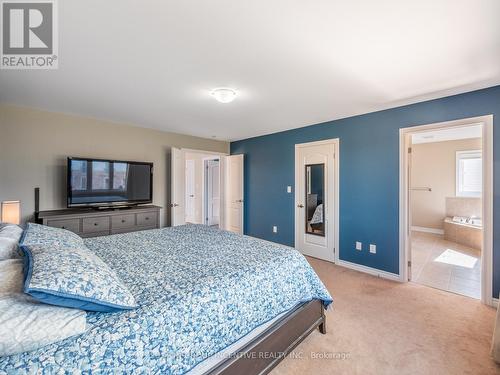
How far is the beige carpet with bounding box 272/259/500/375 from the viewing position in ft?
5.59

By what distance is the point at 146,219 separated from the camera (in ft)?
12.6

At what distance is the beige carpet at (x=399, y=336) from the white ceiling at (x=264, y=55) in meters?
2.36

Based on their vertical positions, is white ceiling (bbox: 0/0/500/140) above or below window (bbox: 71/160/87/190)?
above

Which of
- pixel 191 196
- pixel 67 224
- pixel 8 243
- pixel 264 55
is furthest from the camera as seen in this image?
pixel 191 196

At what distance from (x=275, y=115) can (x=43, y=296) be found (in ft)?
10.9

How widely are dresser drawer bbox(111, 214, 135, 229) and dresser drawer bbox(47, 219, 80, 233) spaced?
43cm

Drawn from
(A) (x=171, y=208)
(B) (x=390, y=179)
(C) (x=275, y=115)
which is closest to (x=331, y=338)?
(B) (x=390, y=179)

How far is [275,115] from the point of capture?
3605mm

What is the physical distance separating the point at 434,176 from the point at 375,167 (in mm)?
3847

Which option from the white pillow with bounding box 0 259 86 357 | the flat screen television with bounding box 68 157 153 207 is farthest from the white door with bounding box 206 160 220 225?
the white pillow with bounding box 0 259 86 357

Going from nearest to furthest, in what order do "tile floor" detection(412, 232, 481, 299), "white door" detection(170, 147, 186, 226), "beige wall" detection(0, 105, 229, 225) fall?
"tile floor" detection(412, 232, 481, 299) < "beige wall" detection(0, 105, 229, 225) < "white door" detection(170, 147, 186, 226)

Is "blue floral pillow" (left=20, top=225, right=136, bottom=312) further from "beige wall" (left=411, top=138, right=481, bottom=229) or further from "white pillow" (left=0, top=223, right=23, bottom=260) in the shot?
"beige wall" (left=411, top=138, right=481, bottom=229)

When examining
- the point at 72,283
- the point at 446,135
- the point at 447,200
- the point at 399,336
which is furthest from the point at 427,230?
Result: the point at 72,283

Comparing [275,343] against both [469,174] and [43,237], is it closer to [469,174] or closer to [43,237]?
[43,237]
